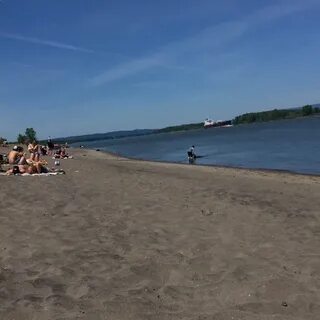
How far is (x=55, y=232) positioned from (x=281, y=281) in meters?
4.19

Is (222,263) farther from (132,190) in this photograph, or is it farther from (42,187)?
(42,187)

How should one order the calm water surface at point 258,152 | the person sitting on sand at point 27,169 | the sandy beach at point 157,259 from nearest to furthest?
the sandy beach at point 157,259, the person sitting on sand at point 27,169, the calm water surface at point 258,152

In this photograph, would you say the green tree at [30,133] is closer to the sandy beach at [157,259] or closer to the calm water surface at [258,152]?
the calm water surface at [258,152]

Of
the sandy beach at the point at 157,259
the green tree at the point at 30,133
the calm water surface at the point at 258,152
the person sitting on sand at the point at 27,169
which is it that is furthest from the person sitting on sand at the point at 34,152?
the green tree at the point at 30,133

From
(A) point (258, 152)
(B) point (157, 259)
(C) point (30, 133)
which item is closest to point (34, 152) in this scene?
(B) point (157, 259)


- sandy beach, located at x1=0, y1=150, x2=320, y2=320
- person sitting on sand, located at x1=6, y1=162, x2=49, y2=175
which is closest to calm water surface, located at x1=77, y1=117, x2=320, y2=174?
person sitting on sand, located at x1=6, y1=162, x2=49, y2=175

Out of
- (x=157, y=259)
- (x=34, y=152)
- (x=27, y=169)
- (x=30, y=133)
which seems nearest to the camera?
(x=157, y=259)

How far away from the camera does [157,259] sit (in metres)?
7.79

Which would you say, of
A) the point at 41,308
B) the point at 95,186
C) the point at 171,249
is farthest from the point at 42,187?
the point at 41,308

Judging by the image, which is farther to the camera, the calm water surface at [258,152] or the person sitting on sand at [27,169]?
the calm water surface at [258,152]

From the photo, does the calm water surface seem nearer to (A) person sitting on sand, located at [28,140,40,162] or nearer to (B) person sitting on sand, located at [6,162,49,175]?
(A) person sitting on sand, located at [28,140,40,162]

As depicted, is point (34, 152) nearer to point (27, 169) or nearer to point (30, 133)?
point (27, 169)

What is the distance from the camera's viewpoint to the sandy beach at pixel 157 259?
5997mm

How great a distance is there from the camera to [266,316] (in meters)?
5.81
